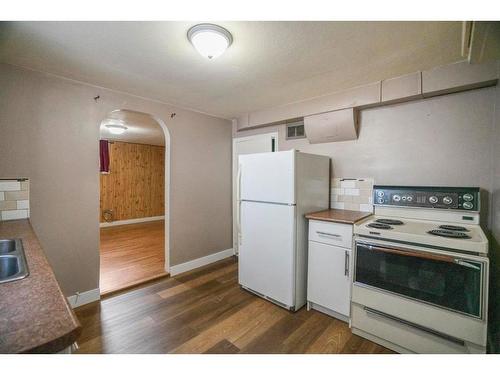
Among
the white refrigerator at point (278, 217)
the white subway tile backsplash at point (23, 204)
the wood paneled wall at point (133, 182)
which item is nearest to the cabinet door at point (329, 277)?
the white refrigerator at point (278, 217)

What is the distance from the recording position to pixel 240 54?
5.58ft

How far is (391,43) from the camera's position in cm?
156

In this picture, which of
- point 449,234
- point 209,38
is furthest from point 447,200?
point 209,38

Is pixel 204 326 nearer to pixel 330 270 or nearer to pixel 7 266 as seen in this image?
pixel 330 270

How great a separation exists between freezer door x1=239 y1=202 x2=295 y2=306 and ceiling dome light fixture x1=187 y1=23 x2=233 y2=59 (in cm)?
135

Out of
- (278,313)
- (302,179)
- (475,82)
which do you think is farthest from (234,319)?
(475,82)

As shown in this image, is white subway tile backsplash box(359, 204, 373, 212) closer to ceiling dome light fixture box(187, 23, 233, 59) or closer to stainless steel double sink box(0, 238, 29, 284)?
ceiling dome light fixture box(187, 23, 233, 59)

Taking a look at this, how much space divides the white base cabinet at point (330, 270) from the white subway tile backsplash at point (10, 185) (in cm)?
246

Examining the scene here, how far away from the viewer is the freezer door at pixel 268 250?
2.13 m

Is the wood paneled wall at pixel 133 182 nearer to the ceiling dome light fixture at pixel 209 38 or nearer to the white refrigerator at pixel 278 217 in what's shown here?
the white refrigerator at pixel 278 217

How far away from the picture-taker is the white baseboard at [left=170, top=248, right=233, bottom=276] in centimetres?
296

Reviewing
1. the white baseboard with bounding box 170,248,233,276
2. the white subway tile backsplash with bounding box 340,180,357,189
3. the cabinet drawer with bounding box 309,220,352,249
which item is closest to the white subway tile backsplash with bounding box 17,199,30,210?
→ the white baseboard with bounding box 170,248,233,276

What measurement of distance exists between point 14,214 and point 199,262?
77.5 inches
